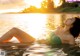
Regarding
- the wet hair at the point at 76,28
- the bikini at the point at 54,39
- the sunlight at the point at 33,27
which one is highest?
the sunlight at the point at 33,27

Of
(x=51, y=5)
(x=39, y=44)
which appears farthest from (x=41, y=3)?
(x=39, y=44)

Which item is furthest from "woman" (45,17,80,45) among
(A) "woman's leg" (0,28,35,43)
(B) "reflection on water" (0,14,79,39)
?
(B) "reflection on water" (0,14,79,39)

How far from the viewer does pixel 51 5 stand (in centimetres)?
6172

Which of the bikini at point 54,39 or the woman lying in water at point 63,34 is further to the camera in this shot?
the bikini at point 54,39

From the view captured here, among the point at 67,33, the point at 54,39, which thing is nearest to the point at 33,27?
the point at 54,39

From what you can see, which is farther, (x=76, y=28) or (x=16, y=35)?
A: (x=16, y=35)

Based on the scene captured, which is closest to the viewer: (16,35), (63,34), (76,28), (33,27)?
(76,28)

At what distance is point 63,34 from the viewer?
930 centimetres

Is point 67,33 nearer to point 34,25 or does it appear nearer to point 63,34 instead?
point 63,34

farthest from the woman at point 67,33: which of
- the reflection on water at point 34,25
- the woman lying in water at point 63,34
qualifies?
the reflection on water at point 34,25

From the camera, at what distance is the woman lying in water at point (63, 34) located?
8.88 m

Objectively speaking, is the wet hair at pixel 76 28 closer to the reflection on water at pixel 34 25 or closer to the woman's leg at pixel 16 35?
the woman's leg at pixel 16 35

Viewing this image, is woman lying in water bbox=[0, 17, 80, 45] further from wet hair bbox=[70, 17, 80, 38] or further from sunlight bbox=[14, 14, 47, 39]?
sunlight bbox=[14, 14, 47, 39]

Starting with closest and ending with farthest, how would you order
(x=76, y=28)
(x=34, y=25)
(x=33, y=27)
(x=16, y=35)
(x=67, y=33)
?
(x=76, y=28), (x=67, y=33), (x=16, y=35), (x=33, y=27), (x=34, y=25)
